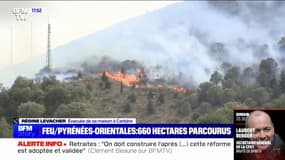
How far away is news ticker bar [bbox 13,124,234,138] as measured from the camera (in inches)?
787

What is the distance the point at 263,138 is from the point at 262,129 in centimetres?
28

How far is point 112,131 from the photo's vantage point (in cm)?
2033

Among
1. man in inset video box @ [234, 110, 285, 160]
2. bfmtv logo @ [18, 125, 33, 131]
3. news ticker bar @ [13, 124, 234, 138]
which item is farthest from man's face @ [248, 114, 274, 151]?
bfmtv logo @ [18, 125, 33, 131]

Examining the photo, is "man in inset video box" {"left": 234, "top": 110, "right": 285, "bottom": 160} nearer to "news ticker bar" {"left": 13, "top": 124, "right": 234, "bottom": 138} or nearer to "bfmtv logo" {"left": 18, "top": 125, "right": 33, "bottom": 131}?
"news ticker bar" {"left": 13, "top": 124, "right": 234, "bottom": 138}

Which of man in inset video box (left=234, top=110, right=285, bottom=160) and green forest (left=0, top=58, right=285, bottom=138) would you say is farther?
green forest (left=0, top=58, right=285, bottom=138)

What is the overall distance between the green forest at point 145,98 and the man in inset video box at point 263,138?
63.7 metres

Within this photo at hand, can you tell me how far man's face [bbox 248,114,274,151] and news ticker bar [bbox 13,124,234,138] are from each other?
1.81m

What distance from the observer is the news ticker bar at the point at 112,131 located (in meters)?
20.0

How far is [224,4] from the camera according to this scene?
11594cm

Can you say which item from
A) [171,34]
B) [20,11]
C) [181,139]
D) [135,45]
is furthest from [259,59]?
[181,139]

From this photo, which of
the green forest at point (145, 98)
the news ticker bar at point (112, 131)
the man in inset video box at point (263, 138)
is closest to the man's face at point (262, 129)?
the man in inset video box at point (263, 138)

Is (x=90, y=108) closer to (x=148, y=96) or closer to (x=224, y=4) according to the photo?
(x=148, y=96)

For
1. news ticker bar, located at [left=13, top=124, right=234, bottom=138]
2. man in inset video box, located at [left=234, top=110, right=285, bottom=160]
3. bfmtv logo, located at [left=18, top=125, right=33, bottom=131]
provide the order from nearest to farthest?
man in inset video box, located at [left=234, top=110, right=285, bottom=160]
news ticker bar, located at [left=13, top=124, right=234, bottom=138]
bfmtv logo, located at [left=18, top=125, right=33, bottom=131]

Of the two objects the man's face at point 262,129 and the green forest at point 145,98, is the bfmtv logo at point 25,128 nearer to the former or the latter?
the man's face at point 262,129
